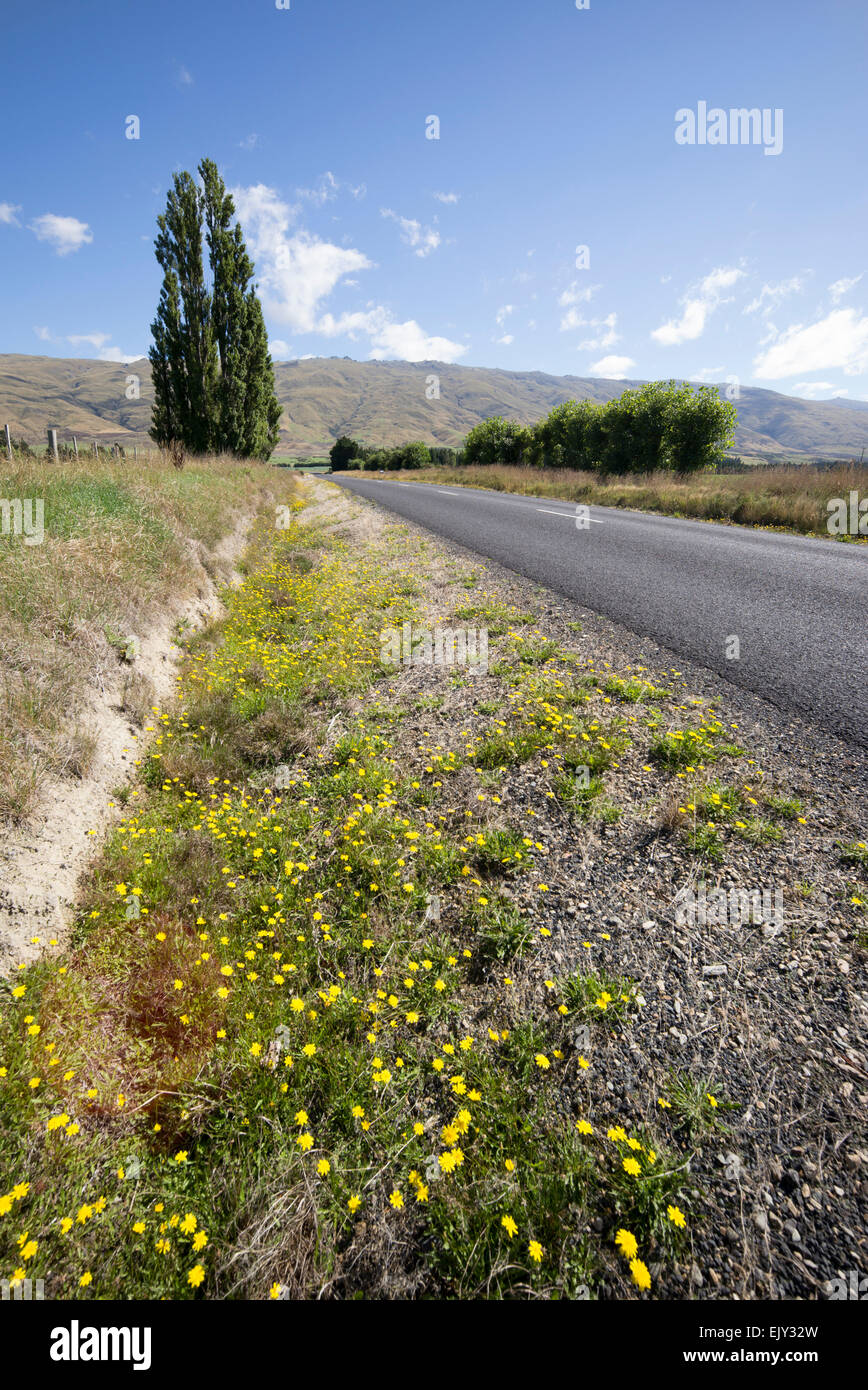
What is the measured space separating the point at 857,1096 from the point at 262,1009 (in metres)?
2.55

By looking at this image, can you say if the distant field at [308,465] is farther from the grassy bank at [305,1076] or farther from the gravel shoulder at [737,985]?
the gravel shoulder at [737,985]

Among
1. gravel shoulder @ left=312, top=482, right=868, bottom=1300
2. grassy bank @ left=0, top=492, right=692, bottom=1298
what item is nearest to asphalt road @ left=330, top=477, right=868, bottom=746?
gravel shoulder @ left=312, top=482, right=868, bottom=1300

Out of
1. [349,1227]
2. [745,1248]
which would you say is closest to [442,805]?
[349,1227]

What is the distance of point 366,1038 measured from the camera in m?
2.59

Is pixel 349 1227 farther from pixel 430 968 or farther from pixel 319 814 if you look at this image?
pixel 319 814

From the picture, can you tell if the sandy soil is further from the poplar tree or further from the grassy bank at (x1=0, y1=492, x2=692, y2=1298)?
the poplar tree

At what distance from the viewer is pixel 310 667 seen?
649cm

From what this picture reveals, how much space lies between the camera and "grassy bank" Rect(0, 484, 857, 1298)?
1927mm

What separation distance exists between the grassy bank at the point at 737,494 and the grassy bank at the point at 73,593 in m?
14.5

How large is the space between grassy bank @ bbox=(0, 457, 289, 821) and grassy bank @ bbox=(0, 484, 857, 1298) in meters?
0.71
